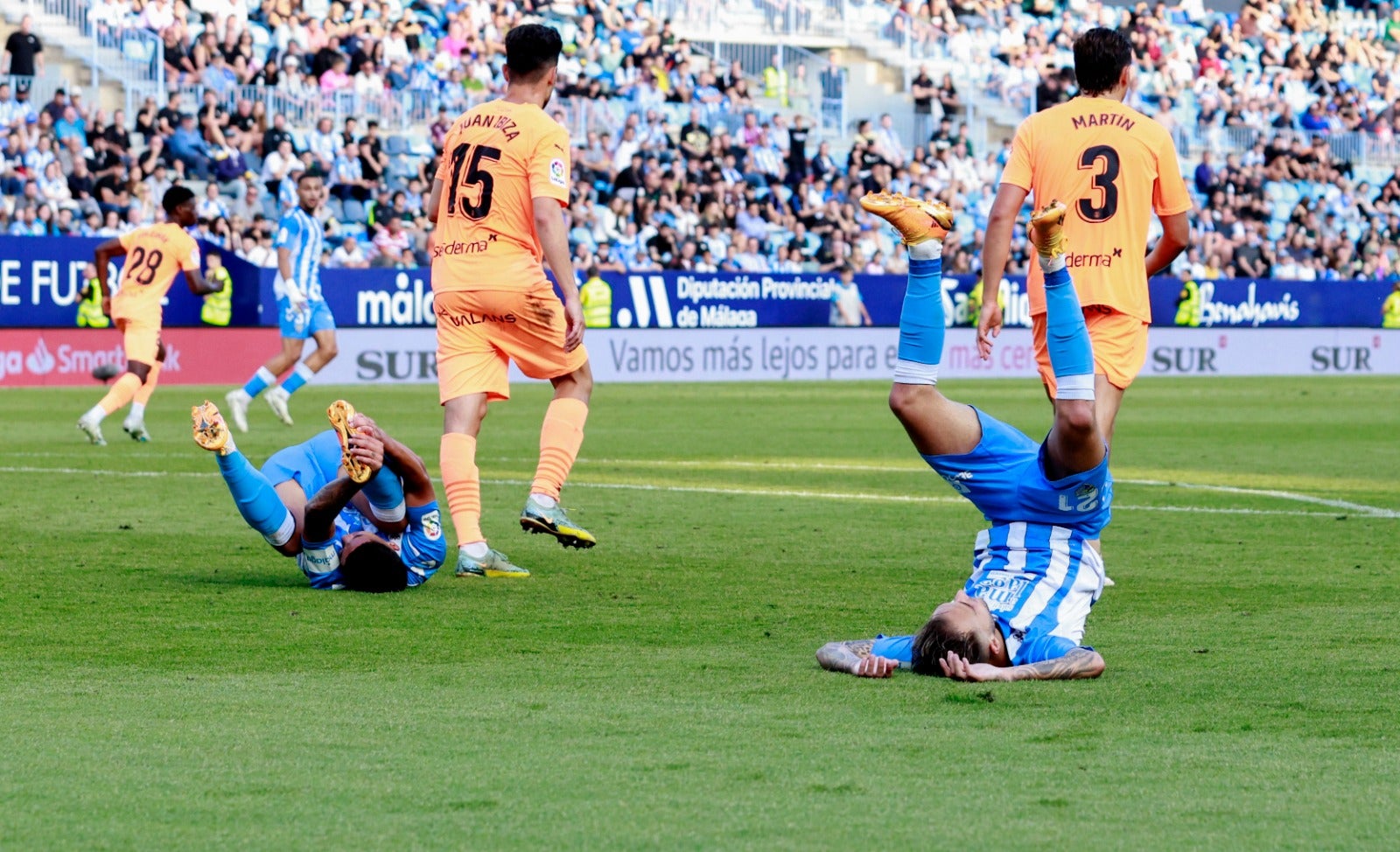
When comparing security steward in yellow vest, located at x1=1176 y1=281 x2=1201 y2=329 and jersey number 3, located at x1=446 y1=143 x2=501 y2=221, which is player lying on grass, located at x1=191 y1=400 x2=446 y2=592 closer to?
jersey number 3, located at x1=446 y1=143 x2=501 y2=221

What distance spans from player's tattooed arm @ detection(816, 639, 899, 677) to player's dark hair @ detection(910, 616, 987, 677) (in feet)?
0.27

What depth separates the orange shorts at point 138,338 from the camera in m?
17.1

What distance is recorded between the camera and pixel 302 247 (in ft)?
61.3

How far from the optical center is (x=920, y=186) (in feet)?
125

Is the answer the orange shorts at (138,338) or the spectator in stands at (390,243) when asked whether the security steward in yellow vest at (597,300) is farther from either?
the orange shorts at (138,338)

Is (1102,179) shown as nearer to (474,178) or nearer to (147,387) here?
(474,178)

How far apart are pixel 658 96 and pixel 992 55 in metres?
10.1

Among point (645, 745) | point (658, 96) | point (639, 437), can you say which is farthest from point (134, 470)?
point (658, 96)

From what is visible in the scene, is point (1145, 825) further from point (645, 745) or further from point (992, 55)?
point (992, 55)

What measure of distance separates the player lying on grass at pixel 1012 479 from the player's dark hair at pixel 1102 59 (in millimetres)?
2058

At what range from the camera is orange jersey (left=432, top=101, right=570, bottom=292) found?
27.1ft

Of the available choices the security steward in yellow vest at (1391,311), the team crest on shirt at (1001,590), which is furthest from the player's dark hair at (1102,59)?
the security steward in yellow vest at (1391,311)

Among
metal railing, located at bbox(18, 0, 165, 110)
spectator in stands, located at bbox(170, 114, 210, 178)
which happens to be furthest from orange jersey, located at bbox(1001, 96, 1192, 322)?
metal railing, located at bbox(18, 0, 165, 110)

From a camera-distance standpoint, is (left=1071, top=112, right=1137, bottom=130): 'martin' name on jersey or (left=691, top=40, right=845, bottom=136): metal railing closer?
(left=1071, top=112, right=1137, bottom=130): 'martin' name on jersey
